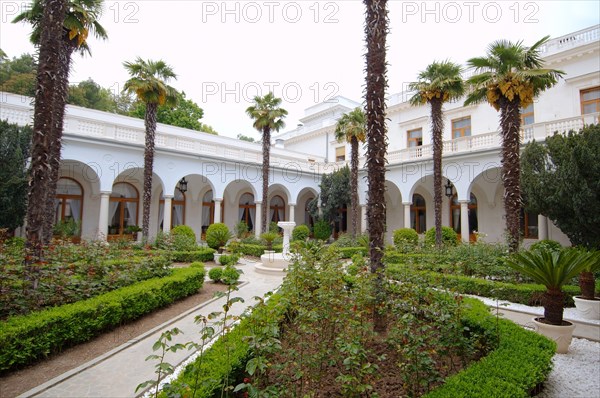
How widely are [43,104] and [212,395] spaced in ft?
21.7

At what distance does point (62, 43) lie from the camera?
36.0 ft

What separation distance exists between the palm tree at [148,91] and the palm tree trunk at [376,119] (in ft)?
38.6

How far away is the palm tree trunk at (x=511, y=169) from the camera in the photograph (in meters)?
10.4

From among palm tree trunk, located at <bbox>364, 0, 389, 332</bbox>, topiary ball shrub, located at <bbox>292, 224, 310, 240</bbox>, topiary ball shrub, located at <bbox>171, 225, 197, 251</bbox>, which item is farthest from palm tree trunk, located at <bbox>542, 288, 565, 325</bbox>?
topiary ball shrub, located at <bbox>292, 224, 310, 240</bbox>

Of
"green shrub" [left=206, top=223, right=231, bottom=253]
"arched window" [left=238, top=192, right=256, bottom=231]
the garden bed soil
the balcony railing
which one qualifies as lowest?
the garden bed soil

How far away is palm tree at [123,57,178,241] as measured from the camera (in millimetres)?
14820

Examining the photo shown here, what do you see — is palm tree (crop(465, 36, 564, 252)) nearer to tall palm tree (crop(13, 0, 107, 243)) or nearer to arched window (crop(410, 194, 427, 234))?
arched window (crop(410, 194, 427, 234))

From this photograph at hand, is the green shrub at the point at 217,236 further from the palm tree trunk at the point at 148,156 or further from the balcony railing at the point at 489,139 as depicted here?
the balcony railing at the point at 489,139

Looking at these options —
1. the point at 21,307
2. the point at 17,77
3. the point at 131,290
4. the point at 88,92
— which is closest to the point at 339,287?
the point at 131,290

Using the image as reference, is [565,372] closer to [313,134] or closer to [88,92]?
[313,134]

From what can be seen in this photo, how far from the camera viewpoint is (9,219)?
11953mm

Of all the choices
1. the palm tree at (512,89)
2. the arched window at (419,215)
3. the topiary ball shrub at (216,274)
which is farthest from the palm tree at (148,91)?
the arched window at (419,215)

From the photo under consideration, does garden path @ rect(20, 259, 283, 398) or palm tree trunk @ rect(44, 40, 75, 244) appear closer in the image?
garden path @ rect(20, 259, 283, 398)

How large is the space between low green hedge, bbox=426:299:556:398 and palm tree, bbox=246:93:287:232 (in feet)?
50.9
